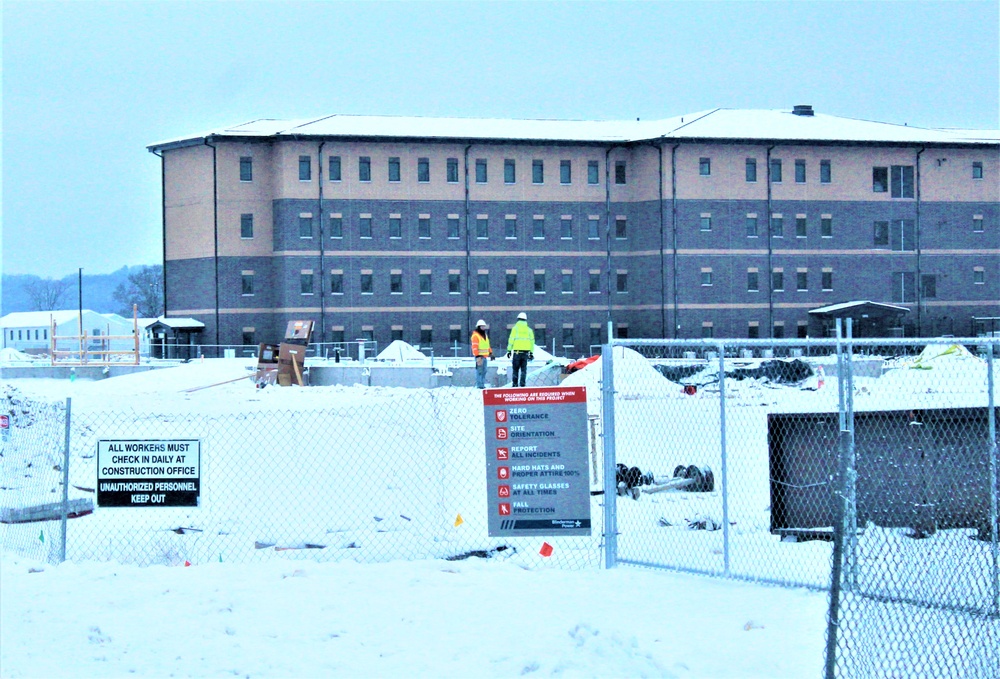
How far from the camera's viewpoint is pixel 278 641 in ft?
26.0

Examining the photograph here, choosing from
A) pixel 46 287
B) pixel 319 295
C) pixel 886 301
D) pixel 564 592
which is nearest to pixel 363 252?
pixel 319 295

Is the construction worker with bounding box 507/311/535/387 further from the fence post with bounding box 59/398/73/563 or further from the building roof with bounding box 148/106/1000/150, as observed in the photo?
the building roof with bounding box 148/106/1000/150

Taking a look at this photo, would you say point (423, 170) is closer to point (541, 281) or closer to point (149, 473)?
point (541, 281)

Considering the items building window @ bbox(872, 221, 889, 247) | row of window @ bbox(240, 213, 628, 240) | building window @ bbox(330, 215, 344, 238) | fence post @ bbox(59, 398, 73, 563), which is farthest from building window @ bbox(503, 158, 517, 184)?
fence post @ bbox(59, 398, 73, 563)

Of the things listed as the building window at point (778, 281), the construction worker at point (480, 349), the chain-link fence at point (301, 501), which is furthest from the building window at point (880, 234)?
the chain-link fence at point (301, 501)

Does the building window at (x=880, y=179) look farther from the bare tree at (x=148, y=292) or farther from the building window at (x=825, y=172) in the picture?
the bare tree at (x=148, y=292)

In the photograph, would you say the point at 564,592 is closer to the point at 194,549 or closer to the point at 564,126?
the point at 194,549

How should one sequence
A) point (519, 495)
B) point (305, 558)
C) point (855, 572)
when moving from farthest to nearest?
point (305, 558) < point (519, 495) < point (855, 572)

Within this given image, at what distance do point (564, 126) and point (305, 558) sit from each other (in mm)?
61915

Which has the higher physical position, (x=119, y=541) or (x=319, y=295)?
(x=319, y=295)

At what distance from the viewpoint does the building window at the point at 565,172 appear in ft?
223

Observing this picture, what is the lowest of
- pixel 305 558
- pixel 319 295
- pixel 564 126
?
pixel 305 558

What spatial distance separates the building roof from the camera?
6619 centimetres

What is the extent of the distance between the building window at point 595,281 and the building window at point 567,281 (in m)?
1.19
